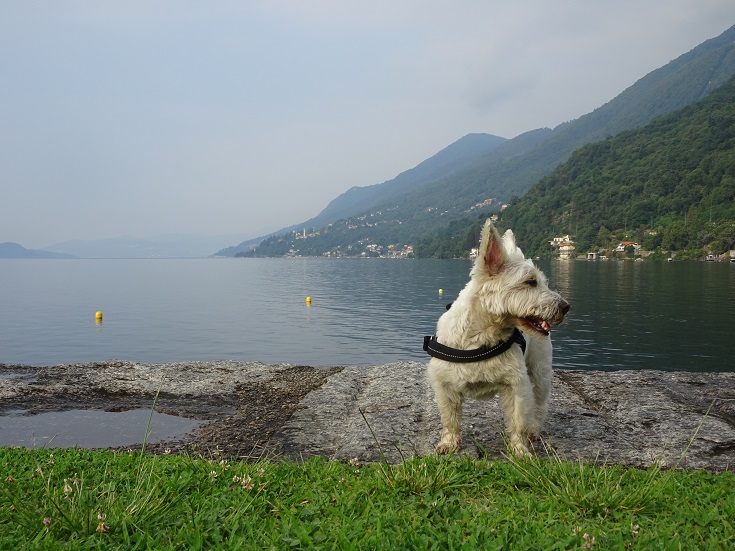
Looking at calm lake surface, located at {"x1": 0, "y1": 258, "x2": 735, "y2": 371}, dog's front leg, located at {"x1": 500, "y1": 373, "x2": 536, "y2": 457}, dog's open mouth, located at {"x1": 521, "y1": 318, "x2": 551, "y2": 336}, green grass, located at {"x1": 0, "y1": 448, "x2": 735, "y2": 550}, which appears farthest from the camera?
calm lake surface, located at {"x1": 0, "y1": 258, "x2": 735, "y2": 371}

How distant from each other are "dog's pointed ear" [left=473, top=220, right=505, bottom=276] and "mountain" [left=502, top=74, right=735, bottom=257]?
131 metres

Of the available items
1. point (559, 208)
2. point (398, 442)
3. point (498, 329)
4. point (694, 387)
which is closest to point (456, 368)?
point (498, 329)

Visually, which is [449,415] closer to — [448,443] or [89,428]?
[448,443]

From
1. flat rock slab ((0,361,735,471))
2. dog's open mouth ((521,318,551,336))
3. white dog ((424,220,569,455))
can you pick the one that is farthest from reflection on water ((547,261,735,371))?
dog's open mouth ((521,318,551,336))

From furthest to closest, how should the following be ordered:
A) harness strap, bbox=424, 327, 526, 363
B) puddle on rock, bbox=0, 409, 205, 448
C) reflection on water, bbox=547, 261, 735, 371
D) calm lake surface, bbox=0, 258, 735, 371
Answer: calm lake surface, bbox=0, 258, 735, 371
reflection on water, bbox=547, 261, 735, 371
puddle on rock, bbox=0, 409, 205, 448
harness strap, bbox=424, 327, 526, 363

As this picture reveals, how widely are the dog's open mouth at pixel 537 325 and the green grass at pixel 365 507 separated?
66.5 inches

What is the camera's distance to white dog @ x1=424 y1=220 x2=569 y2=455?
616 cm

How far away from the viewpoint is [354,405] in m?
10.2

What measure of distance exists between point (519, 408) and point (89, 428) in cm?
796

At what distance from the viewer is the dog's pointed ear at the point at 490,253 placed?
6.11 m

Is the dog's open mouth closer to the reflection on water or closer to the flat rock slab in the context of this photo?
the flat rock slab

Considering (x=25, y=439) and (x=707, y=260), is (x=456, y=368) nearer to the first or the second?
(x=25, y=439)

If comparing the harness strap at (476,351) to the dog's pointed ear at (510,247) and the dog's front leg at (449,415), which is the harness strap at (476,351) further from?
the dog's pointed ear at (510,247)

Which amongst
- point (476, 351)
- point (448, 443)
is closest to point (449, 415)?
point (448, 443)
